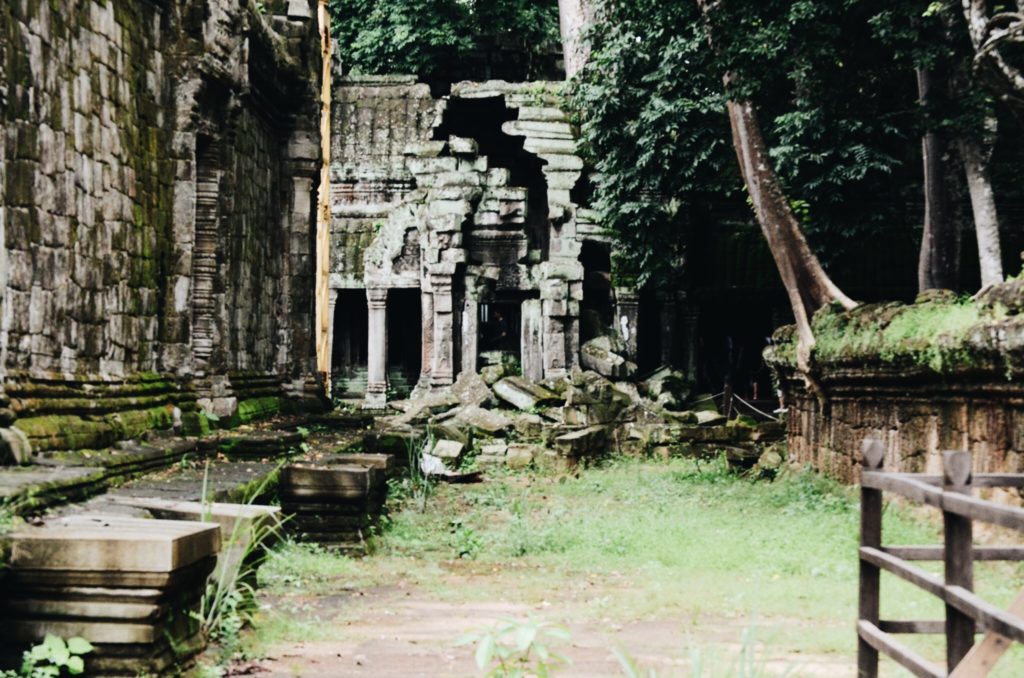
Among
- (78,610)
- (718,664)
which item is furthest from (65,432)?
(718,664)

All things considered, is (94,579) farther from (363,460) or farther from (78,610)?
(363,460)

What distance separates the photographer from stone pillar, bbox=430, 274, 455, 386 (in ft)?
78.1

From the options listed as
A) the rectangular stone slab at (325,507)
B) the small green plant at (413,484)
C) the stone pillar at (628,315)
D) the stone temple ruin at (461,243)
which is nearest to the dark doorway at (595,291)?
the stone temple ruin at (461,243)

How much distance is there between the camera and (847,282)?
2320 centimetres

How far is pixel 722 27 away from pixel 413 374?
742 inches

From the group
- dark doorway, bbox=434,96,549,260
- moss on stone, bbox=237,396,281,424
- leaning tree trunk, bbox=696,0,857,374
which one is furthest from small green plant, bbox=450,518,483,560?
dark doorway, bbox=434,96,549,260

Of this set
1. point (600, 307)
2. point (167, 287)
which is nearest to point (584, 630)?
point (167, 287)

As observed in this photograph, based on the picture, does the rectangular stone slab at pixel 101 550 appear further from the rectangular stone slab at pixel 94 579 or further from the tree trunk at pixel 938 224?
the tree trunk at pixel 938 224

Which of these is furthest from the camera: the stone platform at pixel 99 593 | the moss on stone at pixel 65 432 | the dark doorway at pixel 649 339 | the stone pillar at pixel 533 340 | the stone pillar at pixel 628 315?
the dark doorway at pixel 649 339

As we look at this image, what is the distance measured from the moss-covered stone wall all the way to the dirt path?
3115 mm

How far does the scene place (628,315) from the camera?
23.5 m

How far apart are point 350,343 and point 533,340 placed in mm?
7062

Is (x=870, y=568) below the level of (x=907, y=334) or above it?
below

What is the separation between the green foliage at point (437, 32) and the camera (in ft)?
103
